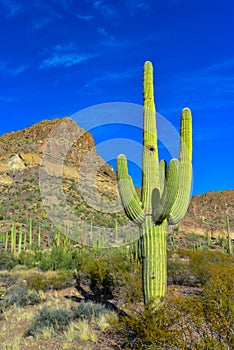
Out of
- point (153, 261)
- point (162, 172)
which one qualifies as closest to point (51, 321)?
point (153, 261)

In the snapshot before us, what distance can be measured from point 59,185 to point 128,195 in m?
39.0

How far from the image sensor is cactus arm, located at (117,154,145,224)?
7617mm

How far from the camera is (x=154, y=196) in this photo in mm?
7668

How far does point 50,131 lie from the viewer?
6012 centimetres

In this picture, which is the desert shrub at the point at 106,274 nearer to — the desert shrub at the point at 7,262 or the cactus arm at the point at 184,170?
the cactus arm at the point at 184,170

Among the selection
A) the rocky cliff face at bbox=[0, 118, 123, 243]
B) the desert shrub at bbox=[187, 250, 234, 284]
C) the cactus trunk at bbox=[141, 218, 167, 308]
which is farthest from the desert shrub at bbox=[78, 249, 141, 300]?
the rocky cliff face at bbox=[0, 118, 123, 243]

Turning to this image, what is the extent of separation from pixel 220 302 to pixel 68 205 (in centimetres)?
3715

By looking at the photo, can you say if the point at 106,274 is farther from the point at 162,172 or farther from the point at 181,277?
the point at 162,172

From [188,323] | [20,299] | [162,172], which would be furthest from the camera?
[20,299]

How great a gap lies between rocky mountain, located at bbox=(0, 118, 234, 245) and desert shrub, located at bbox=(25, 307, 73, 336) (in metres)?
24.5

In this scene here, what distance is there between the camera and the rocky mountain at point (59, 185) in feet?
128

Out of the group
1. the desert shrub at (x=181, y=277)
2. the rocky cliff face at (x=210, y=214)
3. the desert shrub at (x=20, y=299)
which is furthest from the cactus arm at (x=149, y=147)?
the rocky cliff face at (x=210, y=214)

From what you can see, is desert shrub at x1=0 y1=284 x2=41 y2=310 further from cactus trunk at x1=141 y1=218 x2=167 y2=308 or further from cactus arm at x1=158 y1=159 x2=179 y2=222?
cactus arm at x1=158 y1=159 x2=179 y2=222

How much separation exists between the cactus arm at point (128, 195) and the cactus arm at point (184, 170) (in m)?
0.69
